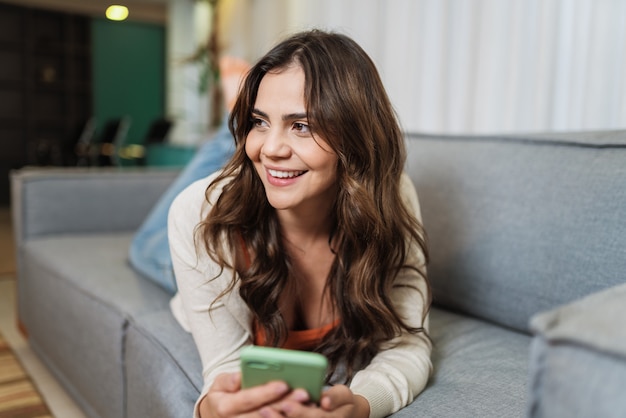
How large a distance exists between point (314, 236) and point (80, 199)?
127cm

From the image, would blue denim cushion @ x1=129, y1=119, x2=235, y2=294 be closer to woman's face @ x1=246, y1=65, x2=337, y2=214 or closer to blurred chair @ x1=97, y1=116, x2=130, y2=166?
woman's face @ x1=246, y1=65, x2=337, y2=214

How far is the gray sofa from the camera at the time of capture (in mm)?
1036

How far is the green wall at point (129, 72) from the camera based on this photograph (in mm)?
8141

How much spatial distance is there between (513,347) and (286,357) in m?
0.66

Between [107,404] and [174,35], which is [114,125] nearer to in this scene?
[174,35]

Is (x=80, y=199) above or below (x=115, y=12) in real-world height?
below

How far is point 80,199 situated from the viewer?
81.1 inches

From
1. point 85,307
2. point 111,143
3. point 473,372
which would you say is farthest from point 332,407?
point 111,143

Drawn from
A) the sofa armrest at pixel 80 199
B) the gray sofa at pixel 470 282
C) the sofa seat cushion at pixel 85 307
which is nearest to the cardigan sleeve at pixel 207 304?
the gray sofa at pixel 470 282

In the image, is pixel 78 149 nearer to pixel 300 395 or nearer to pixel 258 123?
pixel 258 123

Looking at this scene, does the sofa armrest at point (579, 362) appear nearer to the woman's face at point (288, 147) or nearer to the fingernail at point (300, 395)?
the fingernail at point (300, 395)

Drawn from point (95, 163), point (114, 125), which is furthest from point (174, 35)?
point (95, 163)

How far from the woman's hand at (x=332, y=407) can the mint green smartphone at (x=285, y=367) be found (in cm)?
1

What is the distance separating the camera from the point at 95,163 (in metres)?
7.04
